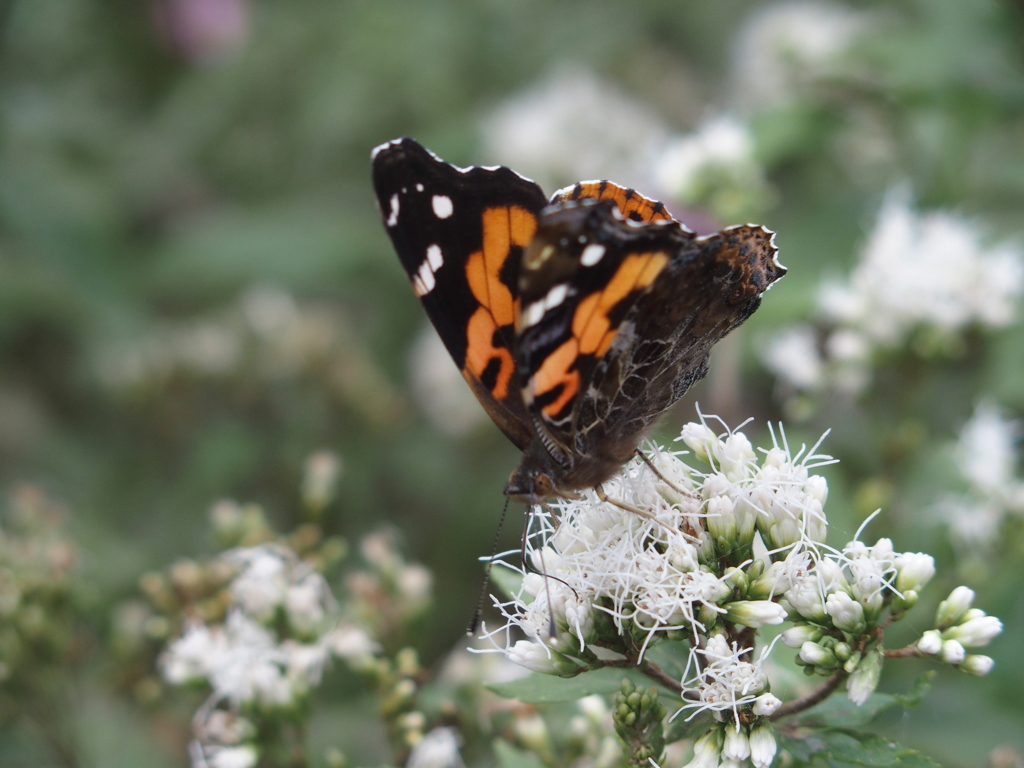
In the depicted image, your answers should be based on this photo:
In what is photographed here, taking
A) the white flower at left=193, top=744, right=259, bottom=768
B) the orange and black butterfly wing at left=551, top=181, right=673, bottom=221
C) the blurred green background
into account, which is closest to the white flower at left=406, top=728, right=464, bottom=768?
the white flower at left=193, top=744, right=259, bottom=768

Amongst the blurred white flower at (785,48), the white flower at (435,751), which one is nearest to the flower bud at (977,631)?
the white flower at (435,751)

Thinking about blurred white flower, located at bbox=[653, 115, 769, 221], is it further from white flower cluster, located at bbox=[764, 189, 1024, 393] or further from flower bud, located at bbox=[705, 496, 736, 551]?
flower bud, located at bbox=[705, 496, 736, 551]

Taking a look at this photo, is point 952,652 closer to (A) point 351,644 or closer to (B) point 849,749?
(B) point 849,749

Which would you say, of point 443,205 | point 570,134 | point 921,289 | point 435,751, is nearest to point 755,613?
point 435,751

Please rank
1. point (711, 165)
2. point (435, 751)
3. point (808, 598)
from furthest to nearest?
point (711, 165) → point (435, 751) → point (808, 598)

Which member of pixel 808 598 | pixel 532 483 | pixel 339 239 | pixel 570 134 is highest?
pixel 570 134

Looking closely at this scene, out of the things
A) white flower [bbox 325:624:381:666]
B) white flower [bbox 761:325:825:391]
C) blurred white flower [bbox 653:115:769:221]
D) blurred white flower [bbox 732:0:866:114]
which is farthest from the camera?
blurred white flower [bbox 732:0:866:114]

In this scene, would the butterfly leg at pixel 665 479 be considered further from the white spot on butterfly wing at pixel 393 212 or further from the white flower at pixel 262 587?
the white flower at pixel 262 587

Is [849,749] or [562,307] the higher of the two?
[562,307]
